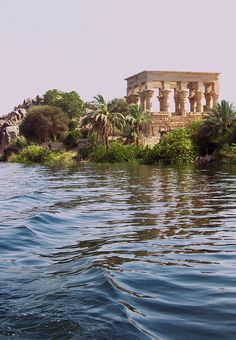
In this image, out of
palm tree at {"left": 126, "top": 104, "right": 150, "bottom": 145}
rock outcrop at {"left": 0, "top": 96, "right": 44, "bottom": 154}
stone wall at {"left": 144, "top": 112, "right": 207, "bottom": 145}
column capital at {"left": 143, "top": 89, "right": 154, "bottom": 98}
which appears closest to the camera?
palm tree at {"left": 126, "top": 104, "right": 150, "bottom": 145}

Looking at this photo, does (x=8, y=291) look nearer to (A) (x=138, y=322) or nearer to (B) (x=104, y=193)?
(A) (x=138, y=322)

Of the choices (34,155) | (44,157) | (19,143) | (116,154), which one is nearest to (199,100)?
(44,157)

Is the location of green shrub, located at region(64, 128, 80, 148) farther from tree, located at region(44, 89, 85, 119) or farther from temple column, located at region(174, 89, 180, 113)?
temple column, located at region(174, 89, 180, 113)

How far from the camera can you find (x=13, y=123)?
275ft

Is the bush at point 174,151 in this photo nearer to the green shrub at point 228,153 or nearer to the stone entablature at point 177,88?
the green shrub at point 228,153

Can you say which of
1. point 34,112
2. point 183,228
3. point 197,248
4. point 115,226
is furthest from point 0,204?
point 34,112

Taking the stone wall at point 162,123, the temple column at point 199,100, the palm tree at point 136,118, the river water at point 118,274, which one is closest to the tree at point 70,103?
the stone wall at point 162,123

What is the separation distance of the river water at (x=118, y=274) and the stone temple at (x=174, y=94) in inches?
1957

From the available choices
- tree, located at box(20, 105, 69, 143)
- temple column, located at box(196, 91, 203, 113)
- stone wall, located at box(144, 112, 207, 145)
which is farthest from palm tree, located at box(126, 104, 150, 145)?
tree, located at box(20, 105, 69, 143)

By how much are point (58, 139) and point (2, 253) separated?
6400 cm

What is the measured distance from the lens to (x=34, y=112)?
68.3m

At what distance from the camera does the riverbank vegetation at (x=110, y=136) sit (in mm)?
42219

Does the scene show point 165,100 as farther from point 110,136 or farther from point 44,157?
point 44,157

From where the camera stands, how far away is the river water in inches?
143
